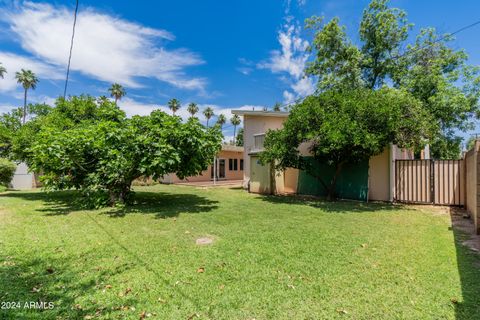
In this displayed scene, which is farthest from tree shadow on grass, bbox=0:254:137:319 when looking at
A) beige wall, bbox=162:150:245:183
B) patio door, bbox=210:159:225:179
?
patio door, bbox=210:159:225:179

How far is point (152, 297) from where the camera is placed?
304cm

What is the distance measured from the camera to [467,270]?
3.82 meters

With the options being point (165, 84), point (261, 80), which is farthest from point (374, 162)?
point (165, 84)

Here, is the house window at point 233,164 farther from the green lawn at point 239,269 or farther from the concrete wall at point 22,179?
the green lawn at point 239,269

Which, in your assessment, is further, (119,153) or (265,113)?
(265,113)

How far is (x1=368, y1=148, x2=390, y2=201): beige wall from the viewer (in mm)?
11070

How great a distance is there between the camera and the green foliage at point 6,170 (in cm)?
1491

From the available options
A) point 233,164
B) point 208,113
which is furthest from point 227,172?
point 208,113

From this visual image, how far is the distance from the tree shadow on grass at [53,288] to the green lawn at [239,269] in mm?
14

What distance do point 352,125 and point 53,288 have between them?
908cm

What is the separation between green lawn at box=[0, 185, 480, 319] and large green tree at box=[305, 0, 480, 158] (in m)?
11.2

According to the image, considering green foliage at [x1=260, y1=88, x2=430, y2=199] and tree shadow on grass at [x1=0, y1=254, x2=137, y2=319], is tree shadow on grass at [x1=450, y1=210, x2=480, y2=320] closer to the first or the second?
green foliage at [x1=260, y1=88, x2=430, y2=199]

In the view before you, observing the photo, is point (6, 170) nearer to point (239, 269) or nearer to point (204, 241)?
point (204, 241)

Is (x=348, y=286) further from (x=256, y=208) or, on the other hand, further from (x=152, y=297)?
(x=256, y=208)
